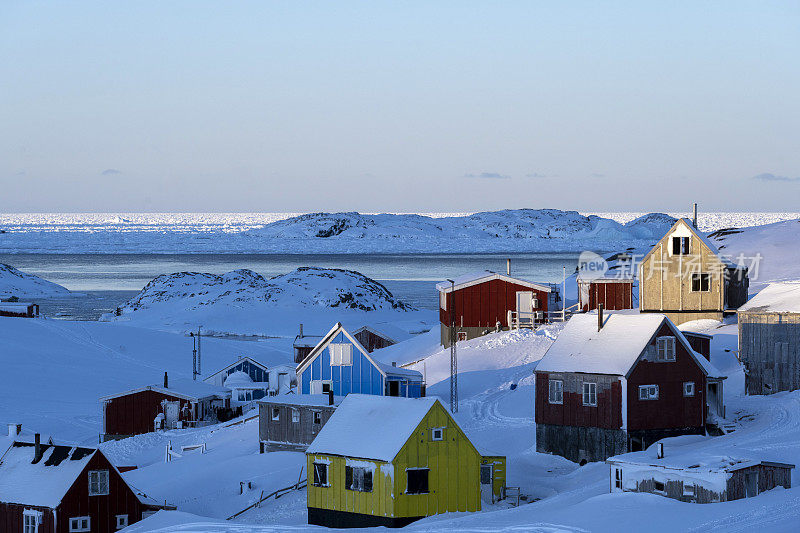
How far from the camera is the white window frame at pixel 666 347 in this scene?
40.0 meters

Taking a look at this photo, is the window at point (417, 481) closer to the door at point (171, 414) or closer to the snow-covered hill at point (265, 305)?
the door at point (171, 414)

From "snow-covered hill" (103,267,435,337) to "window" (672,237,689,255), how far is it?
49761 mm

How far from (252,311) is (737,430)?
76.0 m

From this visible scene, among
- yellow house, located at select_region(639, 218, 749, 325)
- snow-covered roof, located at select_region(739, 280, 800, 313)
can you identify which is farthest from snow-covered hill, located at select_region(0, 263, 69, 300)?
snow-covered roof, located at select_region(739, 280, 800, 313)

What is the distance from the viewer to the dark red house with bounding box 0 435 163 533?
35.5m

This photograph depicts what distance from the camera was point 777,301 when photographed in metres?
46.9

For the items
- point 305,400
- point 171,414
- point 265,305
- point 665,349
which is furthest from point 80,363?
point 665,349

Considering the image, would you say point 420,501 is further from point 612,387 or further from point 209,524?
point 612,387

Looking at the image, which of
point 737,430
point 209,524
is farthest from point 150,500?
point 737,430

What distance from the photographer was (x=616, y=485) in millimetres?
31953

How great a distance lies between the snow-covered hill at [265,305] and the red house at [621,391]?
208 ft

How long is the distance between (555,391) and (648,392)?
3.16 m

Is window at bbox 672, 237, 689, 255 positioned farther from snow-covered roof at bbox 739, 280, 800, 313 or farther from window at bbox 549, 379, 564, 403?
window at bbox 549, 379, 564, 403

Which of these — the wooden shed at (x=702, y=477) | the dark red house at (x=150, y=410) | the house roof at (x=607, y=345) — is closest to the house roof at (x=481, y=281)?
the dark red house at (x=150, y=410)
